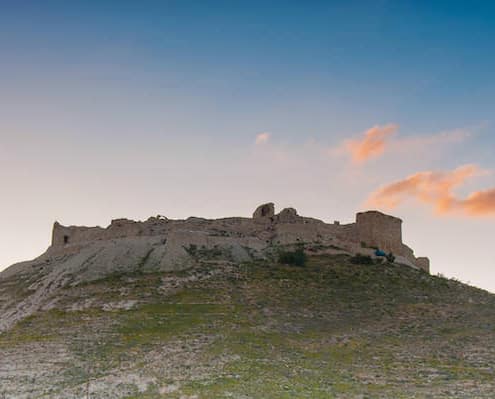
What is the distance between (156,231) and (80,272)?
9.00 metres

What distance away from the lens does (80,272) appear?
38562mm

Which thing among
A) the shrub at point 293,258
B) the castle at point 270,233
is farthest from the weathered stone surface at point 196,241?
the shrub at point 293,258

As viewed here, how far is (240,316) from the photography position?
95.7 feet

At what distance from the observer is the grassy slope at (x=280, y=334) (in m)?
20.3

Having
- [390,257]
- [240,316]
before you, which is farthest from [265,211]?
[240,316]

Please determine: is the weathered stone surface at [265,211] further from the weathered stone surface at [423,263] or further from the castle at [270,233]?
the weathered stone surface at [423,263]

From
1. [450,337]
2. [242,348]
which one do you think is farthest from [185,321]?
[450,337]

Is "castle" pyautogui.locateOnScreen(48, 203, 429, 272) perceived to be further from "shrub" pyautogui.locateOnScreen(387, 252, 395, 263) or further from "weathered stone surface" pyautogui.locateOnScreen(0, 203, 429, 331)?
"shrub" pyautogui.locateOnScreen(387, 252, 395, 263)

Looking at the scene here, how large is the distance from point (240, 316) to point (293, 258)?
1193 centimetres

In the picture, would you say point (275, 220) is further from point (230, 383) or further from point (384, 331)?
point (230, 383)

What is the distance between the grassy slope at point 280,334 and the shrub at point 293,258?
0.93m

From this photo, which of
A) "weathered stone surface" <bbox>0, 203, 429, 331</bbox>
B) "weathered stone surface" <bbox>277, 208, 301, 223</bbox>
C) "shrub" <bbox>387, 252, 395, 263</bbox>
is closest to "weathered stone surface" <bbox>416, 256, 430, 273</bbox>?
"weathered stone surface" <bbox>0, 203, 429, 331</bbox>

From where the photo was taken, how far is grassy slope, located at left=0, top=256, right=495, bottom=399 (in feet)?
66.6

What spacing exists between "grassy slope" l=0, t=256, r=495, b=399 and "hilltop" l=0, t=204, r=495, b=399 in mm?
102
